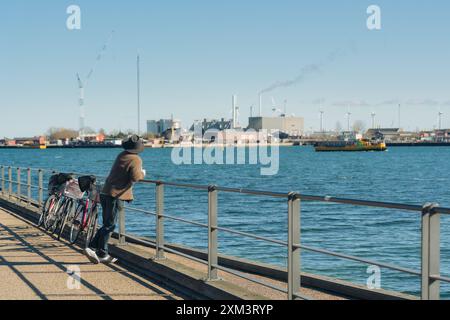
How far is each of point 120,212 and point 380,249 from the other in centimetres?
1378

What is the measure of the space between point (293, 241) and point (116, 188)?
443 centimetres

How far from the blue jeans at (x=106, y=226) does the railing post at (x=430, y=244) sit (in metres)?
6.37

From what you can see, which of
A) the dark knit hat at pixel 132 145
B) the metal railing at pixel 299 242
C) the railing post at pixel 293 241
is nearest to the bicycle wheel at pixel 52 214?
the metal railing at pixel 299 242

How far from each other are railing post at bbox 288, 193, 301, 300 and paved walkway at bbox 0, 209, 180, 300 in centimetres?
175

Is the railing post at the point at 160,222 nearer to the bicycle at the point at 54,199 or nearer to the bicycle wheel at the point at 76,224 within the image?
the bicycle wheel at the point at 76,224

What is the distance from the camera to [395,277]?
61.2 ft

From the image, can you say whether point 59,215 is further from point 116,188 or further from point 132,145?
point 132,145

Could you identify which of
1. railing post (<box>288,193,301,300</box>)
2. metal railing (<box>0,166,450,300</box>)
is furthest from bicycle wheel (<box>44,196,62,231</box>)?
railing post (<box>288,193,301,300</box>)

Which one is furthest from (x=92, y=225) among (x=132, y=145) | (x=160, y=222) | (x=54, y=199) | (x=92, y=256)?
(x=54, y=199)

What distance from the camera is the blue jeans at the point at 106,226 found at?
37.0 feet

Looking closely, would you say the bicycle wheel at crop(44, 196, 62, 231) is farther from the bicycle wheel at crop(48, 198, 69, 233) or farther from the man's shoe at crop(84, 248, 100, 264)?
the man's shoe at crop(84, 248, 100, 264)
